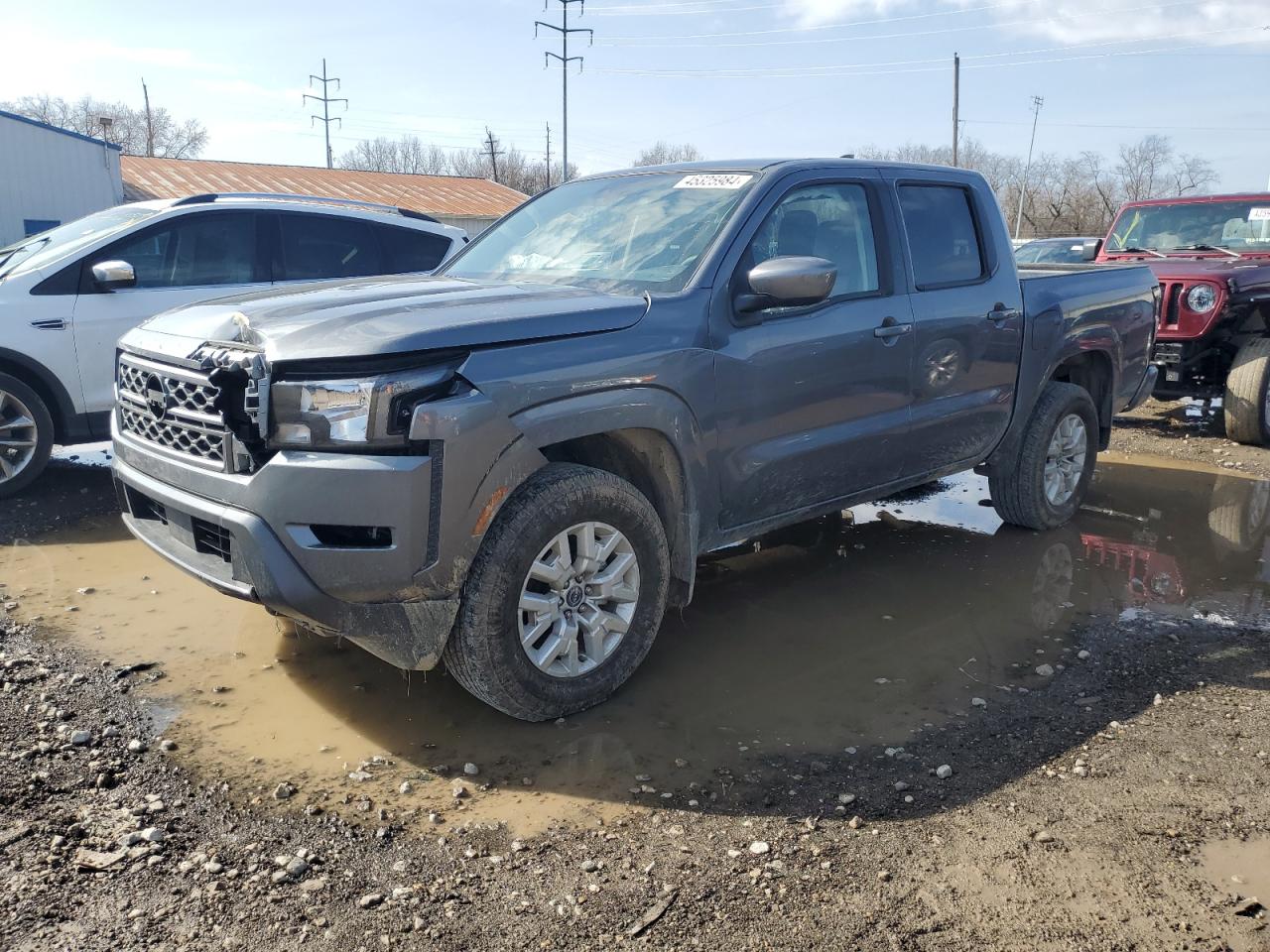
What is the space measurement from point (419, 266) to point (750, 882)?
5.97 m

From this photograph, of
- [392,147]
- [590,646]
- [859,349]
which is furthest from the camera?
[392,147]

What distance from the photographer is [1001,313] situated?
5.20 metres

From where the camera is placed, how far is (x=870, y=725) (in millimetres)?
3594

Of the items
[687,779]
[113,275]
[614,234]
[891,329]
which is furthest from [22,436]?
[891,329]

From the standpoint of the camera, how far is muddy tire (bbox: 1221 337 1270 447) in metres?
8.47

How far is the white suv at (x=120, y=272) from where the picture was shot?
627 centimetres

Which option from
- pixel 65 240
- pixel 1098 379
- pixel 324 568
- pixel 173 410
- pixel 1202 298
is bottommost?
pixel 324 568

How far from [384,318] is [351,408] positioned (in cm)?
35

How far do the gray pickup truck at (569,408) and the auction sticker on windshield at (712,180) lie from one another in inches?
0.5

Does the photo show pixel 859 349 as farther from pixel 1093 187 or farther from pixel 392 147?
pixel 392 147

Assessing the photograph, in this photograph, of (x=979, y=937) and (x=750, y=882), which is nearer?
(x=979, y=937)

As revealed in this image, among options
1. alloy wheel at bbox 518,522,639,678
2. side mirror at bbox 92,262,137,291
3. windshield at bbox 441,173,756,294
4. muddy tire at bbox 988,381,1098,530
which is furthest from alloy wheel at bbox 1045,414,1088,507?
side mirror at bbox 92,262,137,291

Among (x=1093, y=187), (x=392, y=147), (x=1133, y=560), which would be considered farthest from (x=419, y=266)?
(x=392, y=147)

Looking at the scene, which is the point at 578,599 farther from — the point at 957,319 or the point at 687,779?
the point at 957,319
